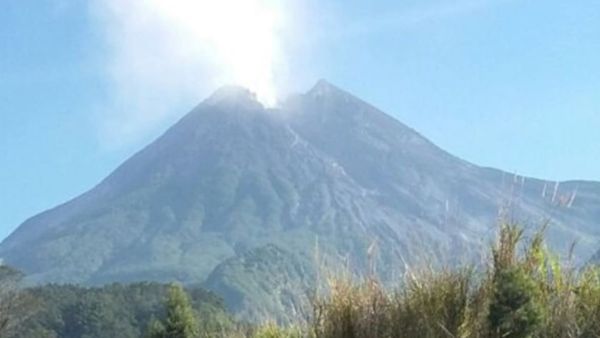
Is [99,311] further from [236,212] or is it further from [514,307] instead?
[236,212]

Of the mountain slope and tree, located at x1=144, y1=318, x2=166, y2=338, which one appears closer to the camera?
tree, located at x1=144, y1=318, x2=166, y2=338

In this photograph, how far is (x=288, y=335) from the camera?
5203mm

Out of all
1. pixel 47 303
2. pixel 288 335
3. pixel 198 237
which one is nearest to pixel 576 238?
pixel 288 335

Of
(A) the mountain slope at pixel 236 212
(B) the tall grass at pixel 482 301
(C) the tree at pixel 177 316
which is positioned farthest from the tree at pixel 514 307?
(A) the mountain slope at pixel 236 212

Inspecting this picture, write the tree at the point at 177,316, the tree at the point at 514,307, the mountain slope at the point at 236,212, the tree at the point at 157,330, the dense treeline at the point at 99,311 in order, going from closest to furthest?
1. the tree at the point at 514,307
2. the tree at the point at 177,316
3. the tree at the point at 157,330
4. the dense treeline at the point at 99,311
5. the mountain slope at the point at 236,212

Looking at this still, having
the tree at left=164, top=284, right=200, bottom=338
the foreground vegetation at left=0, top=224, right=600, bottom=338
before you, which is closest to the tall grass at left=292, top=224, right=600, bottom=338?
the foreground vegetation at left=0, top=224, right=600, bottom=338

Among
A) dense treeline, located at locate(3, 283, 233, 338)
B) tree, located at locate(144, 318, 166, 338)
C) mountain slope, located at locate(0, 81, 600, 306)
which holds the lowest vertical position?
dense treeline, located at locate(3, 283, 233, 338)

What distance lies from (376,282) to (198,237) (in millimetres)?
173333

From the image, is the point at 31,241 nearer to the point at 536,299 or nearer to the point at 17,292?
the point at 17,292

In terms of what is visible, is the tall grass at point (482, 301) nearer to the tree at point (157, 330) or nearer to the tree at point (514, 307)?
the tree at point (514, 307)

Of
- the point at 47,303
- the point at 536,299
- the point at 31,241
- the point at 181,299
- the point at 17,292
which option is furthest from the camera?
the point at 31,241

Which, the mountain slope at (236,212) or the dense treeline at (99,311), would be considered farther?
the mountain slope at (236,212)

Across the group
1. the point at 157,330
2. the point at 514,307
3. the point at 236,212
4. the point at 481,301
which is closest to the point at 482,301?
the point at 481,301

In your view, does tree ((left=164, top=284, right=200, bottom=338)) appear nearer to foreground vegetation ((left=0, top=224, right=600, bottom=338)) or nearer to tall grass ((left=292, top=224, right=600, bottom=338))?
foreground vegetation ((left=0, top=224, right=600, bottom=338))
